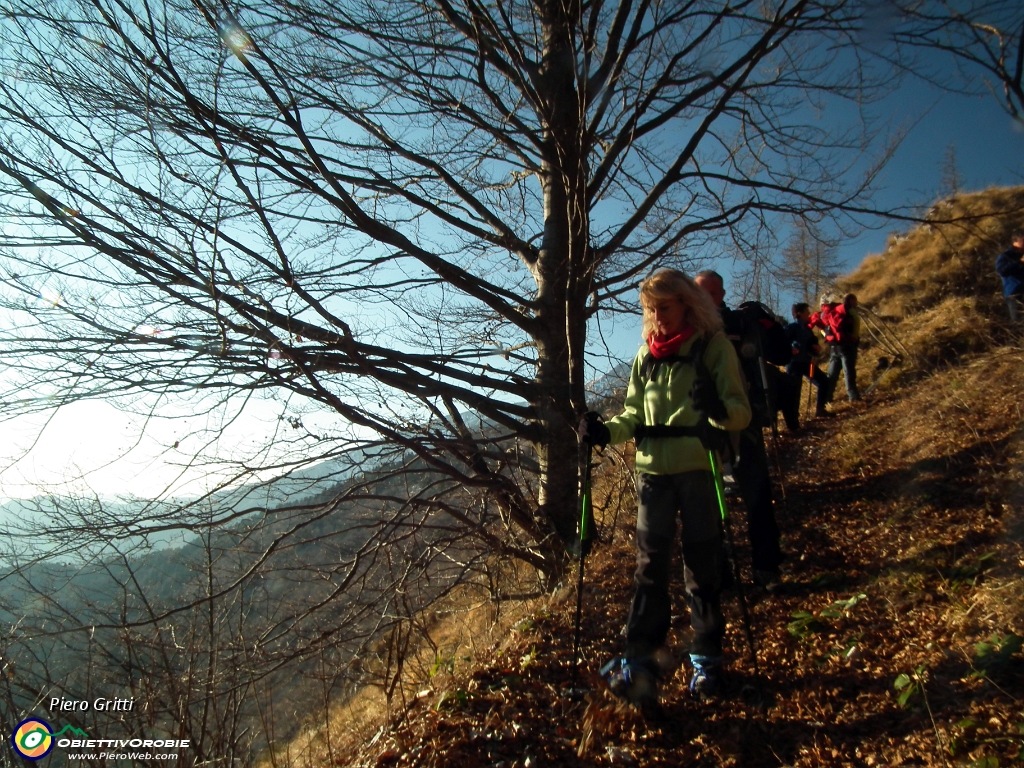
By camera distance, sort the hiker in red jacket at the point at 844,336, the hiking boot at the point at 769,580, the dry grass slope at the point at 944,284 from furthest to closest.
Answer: the dry grass slope at the point at 944,284, the hiker in red jacket at the point at 844,336, the hiking boot at the point at 769,580

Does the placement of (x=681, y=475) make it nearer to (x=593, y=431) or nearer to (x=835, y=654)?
(x=593, y=431)

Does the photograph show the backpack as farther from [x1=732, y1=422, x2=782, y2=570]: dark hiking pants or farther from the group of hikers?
the group of hikers

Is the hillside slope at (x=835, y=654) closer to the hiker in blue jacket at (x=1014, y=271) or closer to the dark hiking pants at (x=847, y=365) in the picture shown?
the dark hiking pants at (x=847, y=365)

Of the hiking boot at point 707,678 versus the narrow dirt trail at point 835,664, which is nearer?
the narrow dirt trail at point 835,664

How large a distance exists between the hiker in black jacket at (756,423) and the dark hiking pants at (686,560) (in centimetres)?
55

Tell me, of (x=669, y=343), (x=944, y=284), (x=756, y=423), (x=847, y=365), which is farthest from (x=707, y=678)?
(x=944, y=284)

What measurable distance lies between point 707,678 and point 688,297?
1944 mm

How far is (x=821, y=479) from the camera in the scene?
19.9ft

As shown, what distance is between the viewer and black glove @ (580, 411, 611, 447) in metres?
3.05

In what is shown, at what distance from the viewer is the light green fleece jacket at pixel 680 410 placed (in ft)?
9.41

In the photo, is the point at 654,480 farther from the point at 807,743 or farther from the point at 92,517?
the point at 92,517

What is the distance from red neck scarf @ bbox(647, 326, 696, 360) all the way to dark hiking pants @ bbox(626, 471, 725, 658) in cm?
64

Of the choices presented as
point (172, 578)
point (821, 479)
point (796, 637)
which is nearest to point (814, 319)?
point (821, 479)

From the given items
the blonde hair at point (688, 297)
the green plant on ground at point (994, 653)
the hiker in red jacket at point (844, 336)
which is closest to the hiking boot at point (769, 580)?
the green plant on ground at point (994, 653)
